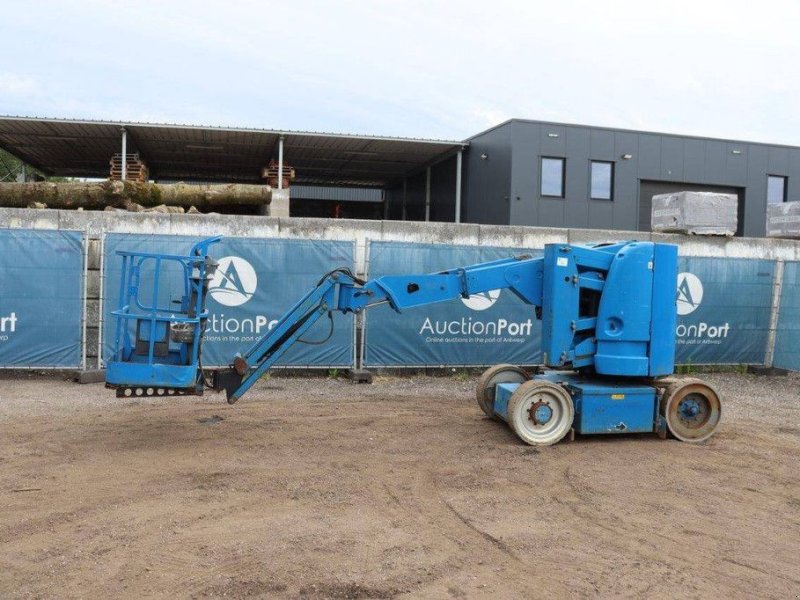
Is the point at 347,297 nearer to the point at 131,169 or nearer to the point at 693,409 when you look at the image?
the point at 693,409

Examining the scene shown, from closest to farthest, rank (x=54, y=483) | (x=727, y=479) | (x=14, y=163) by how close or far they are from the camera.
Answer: (x=54, y=483) < (x=727, y=479) < (x=14, y=163)

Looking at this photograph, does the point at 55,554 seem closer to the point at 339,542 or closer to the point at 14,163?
the point at 339,542

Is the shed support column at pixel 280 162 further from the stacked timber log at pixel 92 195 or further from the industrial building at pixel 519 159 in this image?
the stacked timber log at pixel 92 195

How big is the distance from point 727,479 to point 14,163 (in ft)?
157

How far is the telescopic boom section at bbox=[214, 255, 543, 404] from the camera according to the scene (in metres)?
7.68

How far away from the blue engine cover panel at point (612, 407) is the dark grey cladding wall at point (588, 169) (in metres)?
14.7

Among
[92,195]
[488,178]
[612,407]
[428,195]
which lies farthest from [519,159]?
[612,407]

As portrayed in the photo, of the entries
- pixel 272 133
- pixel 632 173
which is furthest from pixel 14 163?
pixel 632 173

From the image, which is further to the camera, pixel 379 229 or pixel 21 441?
pixel 379 229

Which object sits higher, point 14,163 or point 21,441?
point 14,163

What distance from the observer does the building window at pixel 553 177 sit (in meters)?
22.8

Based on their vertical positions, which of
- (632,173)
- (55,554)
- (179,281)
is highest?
(632,173)

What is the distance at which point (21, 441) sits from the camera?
7602 millimetres

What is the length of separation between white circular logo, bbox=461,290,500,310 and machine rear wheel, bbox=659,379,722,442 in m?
4.41
